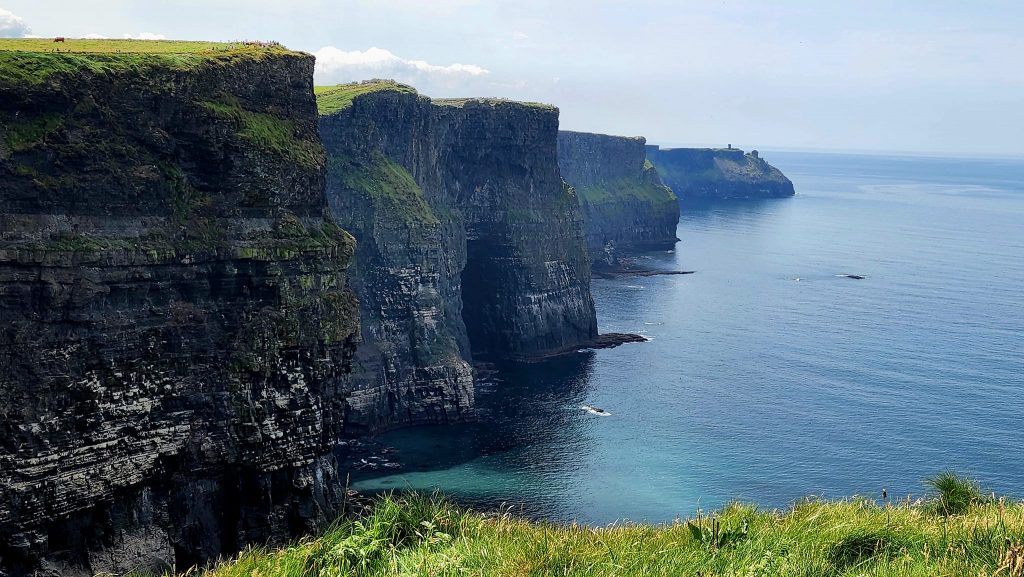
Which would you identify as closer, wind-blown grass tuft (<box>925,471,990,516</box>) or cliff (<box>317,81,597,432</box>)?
wind-blown grass tuft (<box>925,471,990,516</box>)

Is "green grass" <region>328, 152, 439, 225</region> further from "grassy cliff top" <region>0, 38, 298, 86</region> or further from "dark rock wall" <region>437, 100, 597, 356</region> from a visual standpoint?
"grassy cliff top" <region>0, 38, 298, 86</region>

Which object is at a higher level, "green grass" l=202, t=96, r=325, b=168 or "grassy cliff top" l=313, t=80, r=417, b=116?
"grassy cliff top" l=313, t=80, r=417, b=116

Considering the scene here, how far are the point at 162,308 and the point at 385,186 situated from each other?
4893 cm

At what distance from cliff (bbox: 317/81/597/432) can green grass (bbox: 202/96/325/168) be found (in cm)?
3244

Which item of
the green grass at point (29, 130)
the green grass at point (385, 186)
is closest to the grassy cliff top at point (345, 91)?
the green grass at point (385, 186)

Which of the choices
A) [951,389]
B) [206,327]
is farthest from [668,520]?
[951,389]

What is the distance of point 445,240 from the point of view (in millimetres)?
116062

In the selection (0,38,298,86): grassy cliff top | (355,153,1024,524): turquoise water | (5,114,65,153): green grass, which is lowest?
(355,153,1024,524): turquoise water

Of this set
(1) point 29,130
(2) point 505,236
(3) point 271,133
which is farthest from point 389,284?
(1) point 29,130

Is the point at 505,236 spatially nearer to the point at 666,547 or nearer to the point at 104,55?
the point at 104,55

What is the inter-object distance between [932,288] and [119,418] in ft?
544

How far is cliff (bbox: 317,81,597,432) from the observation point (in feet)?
334

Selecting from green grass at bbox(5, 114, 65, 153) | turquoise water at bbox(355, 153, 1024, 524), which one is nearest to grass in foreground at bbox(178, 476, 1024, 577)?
green grass at bbox(5, 114, 65, 153)

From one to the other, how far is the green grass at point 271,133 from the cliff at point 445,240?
106ft
